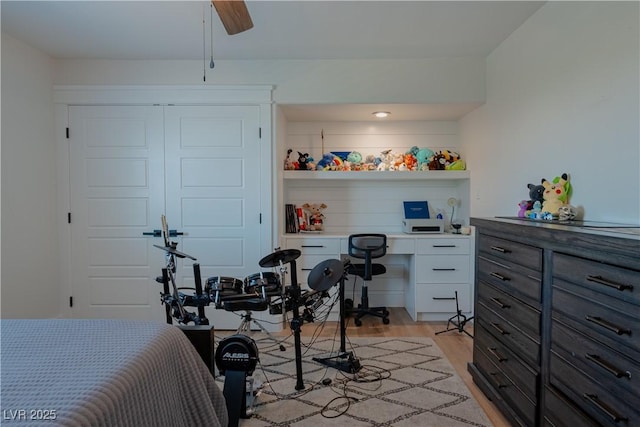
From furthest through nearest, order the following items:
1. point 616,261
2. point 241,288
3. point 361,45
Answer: point 361,45, point 241,288, point 616,261

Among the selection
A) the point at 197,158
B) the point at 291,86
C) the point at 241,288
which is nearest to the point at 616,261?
the point at 241,288

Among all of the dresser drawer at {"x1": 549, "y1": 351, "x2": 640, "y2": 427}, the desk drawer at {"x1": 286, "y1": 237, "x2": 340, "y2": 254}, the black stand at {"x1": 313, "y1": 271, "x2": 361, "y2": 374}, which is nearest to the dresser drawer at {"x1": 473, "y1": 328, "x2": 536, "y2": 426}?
the dresser drawer at {"x1": 549, "y1": 351, "x2": 640, "y2": 427}

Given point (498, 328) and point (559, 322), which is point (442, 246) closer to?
point (498, 328)

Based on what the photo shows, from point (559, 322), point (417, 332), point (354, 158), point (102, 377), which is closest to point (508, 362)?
point (559, 322)

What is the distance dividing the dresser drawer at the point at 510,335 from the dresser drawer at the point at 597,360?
0.55 feet

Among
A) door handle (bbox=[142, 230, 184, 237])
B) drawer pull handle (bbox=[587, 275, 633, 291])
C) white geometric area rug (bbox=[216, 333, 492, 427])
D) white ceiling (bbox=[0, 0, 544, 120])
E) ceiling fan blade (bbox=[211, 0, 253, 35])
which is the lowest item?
white geometric area rug (bbox=[216, 333, 492, 427])

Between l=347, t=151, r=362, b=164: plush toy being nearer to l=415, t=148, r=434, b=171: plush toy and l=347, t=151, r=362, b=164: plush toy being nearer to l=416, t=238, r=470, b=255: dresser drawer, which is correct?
l=415, t=148, r=434, b=171: plush toy

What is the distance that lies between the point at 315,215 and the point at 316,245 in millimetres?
524

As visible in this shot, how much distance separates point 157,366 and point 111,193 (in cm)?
266

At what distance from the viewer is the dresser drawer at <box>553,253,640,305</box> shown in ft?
3.71

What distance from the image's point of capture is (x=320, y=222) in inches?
157

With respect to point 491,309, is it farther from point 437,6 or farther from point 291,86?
point 291,86

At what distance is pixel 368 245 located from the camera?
3.44 meters

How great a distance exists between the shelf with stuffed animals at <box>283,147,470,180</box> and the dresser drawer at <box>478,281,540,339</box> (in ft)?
5.68
